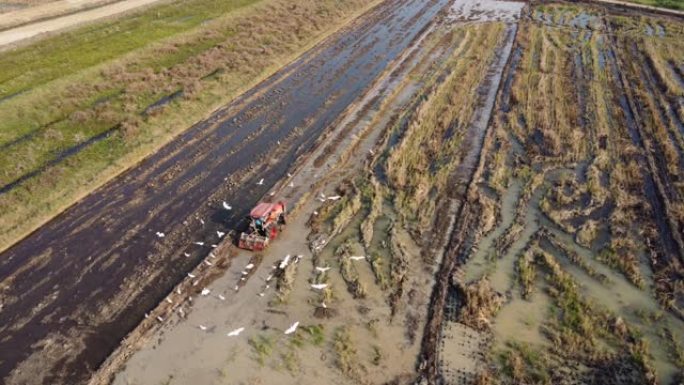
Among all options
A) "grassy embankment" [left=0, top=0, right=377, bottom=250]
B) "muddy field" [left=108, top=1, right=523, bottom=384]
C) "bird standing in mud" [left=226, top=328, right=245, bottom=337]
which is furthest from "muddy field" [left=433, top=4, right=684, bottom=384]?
"grassy embankment" [left=0, top=0, right=377, bottom=250]

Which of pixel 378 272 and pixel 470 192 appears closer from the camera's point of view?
pixel 378 272

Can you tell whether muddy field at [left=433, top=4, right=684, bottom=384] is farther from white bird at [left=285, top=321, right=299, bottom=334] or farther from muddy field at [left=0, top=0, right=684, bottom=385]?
white bird at [left=285, top=321, right=299, bottom=334]

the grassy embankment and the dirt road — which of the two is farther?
the dirt road

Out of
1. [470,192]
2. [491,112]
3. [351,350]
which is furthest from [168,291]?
[491,112]

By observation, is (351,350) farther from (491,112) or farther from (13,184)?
(491,112)

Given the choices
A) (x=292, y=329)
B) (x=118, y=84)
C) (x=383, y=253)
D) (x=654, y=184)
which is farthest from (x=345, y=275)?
(x=118, y=84)

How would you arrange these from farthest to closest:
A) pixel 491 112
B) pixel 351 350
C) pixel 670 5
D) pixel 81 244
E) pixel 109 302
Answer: pixel 670 5
pixel 491 112
pixel 81 244
pixel 109 302
pixel 351 350
